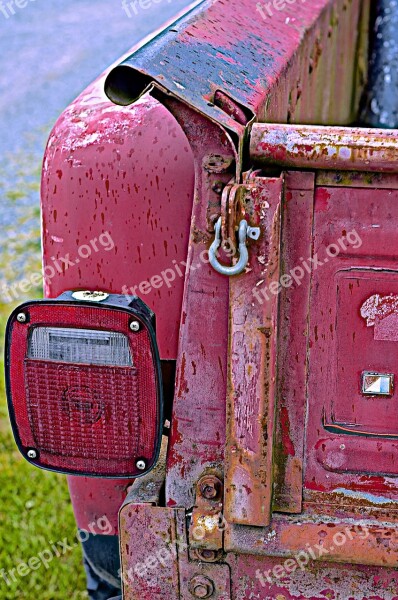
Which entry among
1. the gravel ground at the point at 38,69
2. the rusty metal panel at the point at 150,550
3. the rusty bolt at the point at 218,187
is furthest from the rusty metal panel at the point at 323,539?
the gravel ground at the point at 38,69

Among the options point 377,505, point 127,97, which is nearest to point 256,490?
point 377,505

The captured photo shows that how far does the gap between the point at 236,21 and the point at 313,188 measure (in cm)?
63

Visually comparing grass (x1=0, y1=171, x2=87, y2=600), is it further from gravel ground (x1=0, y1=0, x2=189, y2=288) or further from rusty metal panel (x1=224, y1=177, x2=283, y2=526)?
gravel ground (x1=0, y1=0, x2=189, y2=288)

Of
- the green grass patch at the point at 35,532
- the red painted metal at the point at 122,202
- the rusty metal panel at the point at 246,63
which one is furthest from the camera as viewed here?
the green grass patch at the point at 35,532

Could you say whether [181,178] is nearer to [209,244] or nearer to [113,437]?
[209,244]

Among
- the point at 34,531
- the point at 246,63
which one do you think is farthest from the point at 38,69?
the point at 246,63

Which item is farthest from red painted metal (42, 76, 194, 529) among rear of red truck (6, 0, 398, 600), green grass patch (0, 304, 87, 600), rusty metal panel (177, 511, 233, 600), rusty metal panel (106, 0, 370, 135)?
green grass patch (0, 304, 87, 600)

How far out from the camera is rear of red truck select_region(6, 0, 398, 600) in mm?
1309

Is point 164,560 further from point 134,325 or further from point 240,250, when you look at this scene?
point 240,250

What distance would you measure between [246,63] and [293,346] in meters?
0.57

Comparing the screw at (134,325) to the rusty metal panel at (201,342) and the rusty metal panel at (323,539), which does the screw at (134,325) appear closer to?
the rusty metal panel at (201,342)

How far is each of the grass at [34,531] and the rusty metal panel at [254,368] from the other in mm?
A: 1424

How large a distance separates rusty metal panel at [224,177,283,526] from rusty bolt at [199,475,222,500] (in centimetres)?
3

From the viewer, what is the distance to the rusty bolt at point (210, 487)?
4.72 ft
